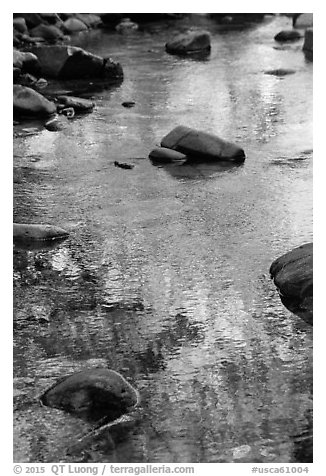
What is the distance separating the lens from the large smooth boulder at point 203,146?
8.30 m

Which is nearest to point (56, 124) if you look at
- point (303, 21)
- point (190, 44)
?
point (190, 44)

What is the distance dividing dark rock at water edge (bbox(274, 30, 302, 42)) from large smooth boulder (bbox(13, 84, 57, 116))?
722 cm

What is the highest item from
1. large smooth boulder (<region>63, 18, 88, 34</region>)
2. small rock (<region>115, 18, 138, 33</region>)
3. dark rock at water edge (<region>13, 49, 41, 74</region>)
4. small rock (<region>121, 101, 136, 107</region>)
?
dark rock at water edge (<region>13, 49, 41, 74</region>)

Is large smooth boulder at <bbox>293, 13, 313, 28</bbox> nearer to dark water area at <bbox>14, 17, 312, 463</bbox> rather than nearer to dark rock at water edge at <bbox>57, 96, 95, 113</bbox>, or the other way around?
dark water area at <bbox>14, 17, 312, 463</bbox>

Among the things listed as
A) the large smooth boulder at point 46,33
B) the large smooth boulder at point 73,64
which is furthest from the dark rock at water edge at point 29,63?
the large smooth boulder at point 46,33

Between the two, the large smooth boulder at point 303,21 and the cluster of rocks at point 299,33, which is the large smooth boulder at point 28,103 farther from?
the large smooth boulder at point 303,21

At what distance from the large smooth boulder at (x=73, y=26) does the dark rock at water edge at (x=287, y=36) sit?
3.50m

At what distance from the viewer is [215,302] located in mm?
5324

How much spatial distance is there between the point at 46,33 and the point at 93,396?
1222 centimetres

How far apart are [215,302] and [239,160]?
10.5 ft

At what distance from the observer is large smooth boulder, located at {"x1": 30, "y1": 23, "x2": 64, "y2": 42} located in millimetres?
15578

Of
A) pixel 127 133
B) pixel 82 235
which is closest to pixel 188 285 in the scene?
pixel 82 235

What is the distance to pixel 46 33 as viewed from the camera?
51.3ft

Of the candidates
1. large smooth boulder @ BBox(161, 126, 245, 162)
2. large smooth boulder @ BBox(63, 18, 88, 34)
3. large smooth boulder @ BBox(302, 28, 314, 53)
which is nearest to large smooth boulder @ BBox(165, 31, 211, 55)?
large smooth boulder @ BBox(302, 28, 314, 53)
